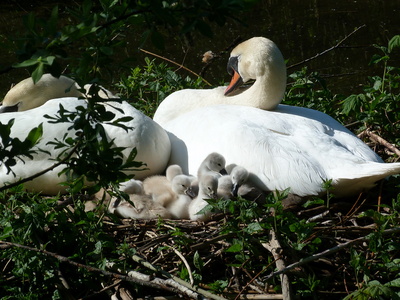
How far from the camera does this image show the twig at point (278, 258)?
10.5ft

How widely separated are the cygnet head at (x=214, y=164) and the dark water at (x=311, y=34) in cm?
358

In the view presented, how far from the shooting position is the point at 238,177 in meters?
4.00

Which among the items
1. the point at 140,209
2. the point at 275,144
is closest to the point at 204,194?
the point at 140,209

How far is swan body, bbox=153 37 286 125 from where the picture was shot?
4.85 m

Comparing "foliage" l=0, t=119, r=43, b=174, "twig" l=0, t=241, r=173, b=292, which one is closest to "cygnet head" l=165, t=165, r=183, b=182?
"twig" l=0, t=241, r=173, b=292

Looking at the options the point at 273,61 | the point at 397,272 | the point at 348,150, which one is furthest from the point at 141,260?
the point at 273,61

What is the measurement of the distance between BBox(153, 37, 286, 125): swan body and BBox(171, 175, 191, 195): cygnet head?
91 centimetres

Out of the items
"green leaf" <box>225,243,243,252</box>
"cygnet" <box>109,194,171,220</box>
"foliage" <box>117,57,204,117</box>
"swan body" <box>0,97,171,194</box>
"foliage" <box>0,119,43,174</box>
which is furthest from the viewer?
"foliage" <box>117,57,204,117</box>

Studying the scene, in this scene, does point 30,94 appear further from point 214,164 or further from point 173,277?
point 173,277

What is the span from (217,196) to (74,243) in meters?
0.84

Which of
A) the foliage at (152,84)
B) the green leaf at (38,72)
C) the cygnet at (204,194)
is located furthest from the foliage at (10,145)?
the foliage at (152,84)

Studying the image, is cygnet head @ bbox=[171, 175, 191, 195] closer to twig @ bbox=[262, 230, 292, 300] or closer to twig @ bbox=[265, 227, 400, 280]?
twig @ bbox=[262, 230, 292, 300]

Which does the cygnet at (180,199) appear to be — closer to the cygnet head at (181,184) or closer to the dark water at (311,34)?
the cygnet head at (181,184)

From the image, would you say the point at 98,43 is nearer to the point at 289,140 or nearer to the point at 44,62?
the point at 44,62
